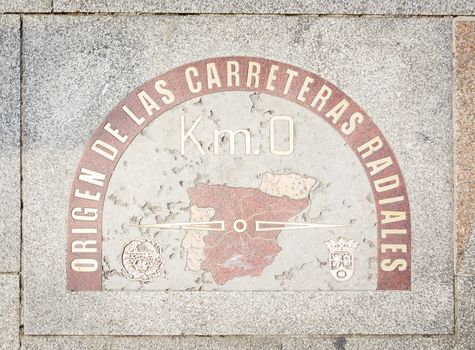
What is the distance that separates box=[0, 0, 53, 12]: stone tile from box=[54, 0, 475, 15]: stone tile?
0.26 ft

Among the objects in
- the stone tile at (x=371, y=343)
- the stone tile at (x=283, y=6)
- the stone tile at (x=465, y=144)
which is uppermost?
the stone tile at (x=283, y=6)

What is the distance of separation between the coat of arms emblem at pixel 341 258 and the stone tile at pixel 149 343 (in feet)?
2.13

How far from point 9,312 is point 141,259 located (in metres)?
1.02

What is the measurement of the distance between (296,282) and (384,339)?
0.75 metres

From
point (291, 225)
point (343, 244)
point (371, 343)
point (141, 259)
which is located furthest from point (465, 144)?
point (141, 259)

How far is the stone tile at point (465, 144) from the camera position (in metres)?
4.41

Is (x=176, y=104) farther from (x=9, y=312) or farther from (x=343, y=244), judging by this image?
(x=9, y=312)

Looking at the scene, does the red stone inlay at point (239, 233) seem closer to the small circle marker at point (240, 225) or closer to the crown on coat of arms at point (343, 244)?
the small circle marker at point (240, 225)

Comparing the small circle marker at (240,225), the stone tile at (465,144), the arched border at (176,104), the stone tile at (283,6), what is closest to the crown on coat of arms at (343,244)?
the arched border at (176,104)

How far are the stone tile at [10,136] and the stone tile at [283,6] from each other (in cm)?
40

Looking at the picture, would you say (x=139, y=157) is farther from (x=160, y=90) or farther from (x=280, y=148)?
(x=280, y=148)

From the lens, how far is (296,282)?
174 inches

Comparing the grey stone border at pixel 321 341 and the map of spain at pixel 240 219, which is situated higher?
the map of spain at pixel 240 219

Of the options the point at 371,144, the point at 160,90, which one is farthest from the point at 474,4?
the point at 160,90
